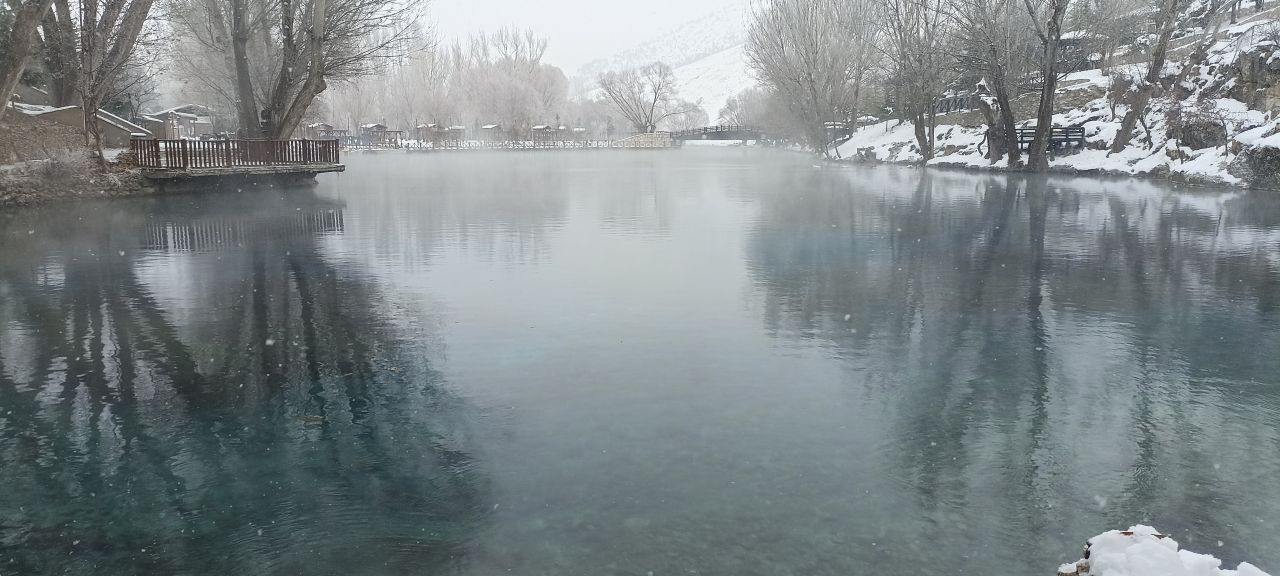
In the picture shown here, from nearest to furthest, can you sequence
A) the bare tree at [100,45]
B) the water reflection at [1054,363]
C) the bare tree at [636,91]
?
1. the water reflection at [1054,363]
2. the bare tree at [100,45]
3. the bare tree at [636,91]

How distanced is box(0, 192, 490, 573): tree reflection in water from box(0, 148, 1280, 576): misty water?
1.0 inches

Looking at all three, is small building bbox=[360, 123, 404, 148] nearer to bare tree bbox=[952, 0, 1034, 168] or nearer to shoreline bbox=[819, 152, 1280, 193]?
shoreline bbox=[819, 152, 1280, 193]

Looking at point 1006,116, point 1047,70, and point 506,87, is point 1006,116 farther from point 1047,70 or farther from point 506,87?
point 506,87

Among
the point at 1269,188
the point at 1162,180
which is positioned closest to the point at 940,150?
the point at 1162,180

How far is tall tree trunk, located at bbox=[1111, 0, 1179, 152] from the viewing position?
28531 mm

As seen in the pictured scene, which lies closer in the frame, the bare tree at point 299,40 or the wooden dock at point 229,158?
the wooden dock at point 229,158

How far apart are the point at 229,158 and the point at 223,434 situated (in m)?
24.5

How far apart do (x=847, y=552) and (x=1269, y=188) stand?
84.4 feet

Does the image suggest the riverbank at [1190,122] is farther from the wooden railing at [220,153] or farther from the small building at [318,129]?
the small building at [318,129]

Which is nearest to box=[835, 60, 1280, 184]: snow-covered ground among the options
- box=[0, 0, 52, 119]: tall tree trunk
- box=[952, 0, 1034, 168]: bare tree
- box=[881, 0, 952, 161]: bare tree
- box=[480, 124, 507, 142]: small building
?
box=[881, 0, 952, 161]: bare tree

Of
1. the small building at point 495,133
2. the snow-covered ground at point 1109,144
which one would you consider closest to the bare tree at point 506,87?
the small building at point 495,133

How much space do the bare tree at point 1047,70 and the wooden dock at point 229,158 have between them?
23750 mm

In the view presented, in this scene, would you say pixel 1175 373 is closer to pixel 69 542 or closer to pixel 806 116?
pixel 69 542

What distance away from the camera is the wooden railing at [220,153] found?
26.6m
